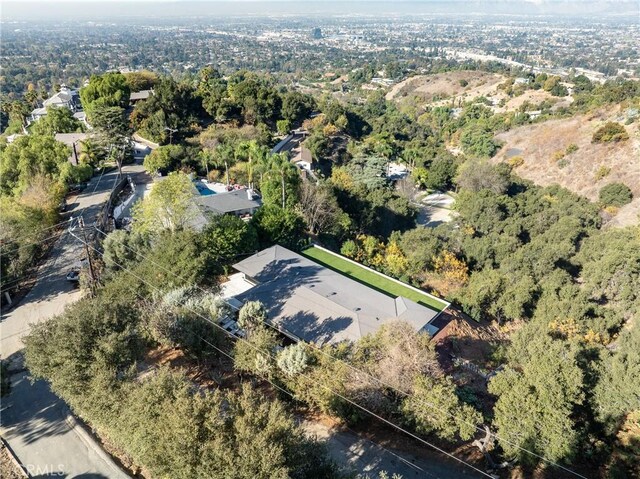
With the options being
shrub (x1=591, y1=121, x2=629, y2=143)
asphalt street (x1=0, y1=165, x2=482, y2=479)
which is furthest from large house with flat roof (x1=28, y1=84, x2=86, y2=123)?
shrub (x1=591, y1=121, x2=629, y2=143)

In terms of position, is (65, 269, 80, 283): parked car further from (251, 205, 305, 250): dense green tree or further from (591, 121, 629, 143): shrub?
(591, 121, 629, 143): shrub

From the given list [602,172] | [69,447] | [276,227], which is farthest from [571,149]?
[69,447]

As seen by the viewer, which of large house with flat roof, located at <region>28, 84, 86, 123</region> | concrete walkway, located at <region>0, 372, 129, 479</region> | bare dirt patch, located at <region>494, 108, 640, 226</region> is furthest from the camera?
large house with flat roof, located at <region>28, 84, 86, 123</region>

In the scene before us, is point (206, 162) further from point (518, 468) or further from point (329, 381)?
point (518, 468)

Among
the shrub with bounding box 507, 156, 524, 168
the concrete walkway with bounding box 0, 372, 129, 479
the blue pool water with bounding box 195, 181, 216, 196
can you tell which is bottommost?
the shrub with bounding box 507, 156, 524, 168

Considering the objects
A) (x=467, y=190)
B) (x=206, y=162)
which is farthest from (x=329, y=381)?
(x=467, y=190)

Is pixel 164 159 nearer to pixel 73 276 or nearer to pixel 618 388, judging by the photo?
pixel 73 276
